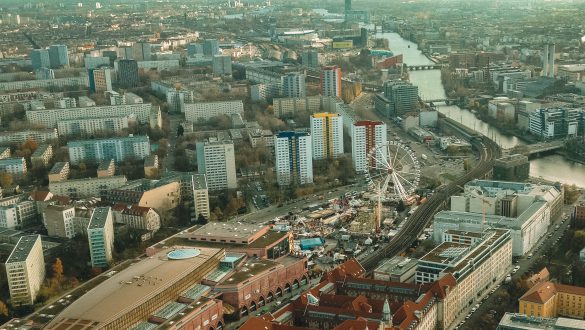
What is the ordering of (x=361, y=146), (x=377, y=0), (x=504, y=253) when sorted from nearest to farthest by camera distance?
(x=504, y=253)
(x=361, y=146)
(x=377, y=0)

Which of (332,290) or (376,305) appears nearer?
(376,305)

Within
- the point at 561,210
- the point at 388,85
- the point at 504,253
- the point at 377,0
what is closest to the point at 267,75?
the point at 388,85

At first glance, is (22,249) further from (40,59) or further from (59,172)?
(40,59)

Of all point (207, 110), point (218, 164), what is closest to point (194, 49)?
point (207, 110)

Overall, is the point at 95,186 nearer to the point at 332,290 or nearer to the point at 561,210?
the point at 332,290

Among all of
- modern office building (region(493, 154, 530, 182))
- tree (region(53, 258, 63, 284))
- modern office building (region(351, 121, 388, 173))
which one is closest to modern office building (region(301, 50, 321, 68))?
modern office building (region(351, 121, 388, 173))

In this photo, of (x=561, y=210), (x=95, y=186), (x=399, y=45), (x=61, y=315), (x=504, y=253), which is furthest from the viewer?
(x=399, y=45)

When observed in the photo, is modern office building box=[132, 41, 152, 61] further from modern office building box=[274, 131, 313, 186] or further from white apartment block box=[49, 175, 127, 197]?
modern office building box=[274, 131, 313, 186]
